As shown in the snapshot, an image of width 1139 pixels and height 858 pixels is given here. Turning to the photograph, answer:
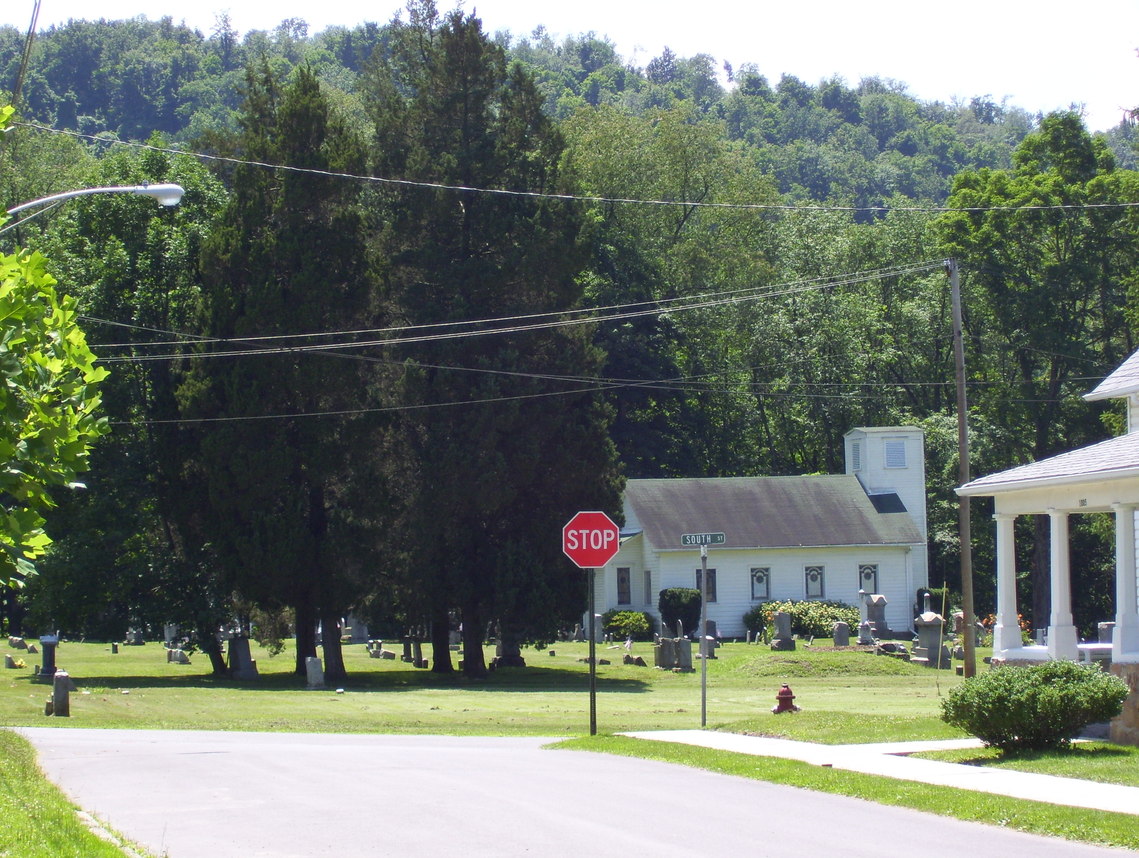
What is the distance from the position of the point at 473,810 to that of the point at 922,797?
159 inches

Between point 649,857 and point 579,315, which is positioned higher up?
point 579,315

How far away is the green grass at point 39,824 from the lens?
27.4 feet

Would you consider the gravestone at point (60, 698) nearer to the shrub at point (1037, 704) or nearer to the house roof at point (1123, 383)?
the shrub at point (1037, 704)

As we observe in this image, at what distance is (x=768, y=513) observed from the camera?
53.0 metres

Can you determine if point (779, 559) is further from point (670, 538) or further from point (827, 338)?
point (827, 338)

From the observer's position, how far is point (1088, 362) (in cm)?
5572

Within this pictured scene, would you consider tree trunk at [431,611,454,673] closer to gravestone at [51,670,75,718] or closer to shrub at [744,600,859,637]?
gravestone at [51,670,75,718]

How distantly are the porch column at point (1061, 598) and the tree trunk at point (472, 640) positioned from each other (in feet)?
63.3

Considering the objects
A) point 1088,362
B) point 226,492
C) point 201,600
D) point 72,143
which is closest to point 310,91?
point 226,492

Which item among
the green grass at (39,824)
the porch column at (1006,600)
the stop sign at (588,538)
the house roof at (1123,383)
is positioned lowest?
the green grass at (39,824)

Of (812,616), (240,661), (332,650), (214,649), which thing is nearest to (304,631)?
(332,650)

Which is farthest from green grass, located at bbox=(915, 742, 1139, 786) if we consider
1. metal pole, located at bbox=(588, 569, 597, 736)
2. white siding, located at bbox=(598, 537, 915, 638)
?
white siding, located at bbox=(598, 537, 915, 638)

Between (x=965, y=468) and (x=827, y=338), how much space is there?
115ft

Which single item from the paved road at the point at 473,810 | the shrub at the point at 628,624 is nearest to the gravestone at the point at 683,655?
the shrub at the point at 628,624
